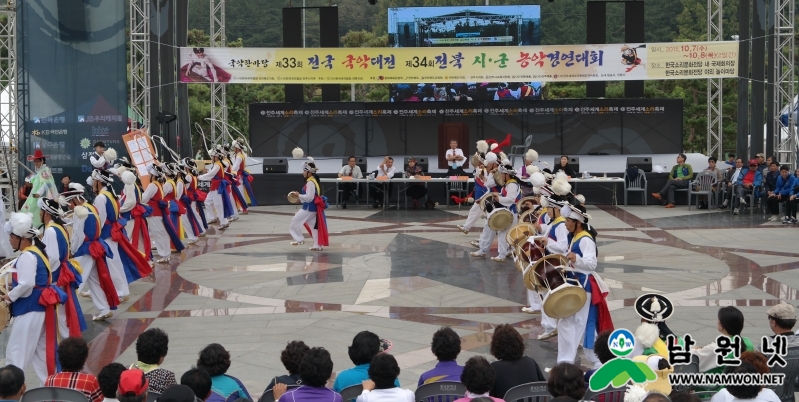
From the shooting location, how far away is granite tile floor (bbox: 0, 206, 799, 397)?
358 inches

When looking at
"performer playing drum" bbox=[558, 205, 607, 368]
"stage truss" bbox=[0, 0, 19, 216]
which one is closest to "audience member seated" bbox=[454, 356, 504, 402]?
"performer playing drum" bbox=[558, 205, 607, 368]

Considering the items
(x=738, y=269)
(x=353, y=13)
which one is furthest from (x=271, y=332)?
(x=353, y=13)

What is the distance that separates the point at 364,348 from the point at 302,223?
390 inches

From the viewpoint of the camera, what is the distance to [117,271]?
35.6 ft

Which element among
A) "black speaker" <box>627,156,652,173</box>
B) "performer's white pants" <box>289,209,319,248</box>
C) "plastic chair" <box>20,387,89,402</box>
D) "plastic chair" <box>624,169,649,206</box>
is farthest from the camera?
"black speaker" <box>627,156,652,173</box>

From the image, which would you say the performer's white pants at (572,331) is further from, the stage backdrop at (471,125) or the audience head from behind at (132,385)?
the stage backdrop at (471,125)

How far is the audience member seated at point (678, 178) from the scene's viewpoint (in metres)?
21.8

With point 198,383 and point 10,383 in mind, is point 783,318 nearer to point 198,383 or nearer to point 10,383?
point 198,383

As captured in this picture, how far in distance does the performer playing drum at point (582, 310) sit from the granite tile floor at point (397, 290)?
0.44 meters

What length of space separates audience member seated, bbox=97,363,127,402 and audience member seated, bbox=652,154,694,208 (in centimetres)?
1836

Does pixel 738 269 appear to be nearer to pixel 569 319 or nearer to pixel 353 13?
pixel 569 319

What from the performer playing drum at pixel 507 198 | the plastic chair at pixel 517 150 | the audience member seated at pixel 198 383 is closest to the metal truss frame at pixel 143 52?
the plastic chair at pixel 517 150

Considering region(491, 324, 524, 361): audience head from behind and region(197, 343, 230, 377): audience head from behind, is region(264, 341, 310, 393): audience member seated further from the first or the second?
region(491, 324, 524, 361): audience head from behind

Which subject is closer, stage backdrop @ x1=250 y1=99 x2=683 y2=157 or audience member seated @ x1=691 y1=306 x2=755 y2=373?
audience member seated @ x1=691 y1=306 x2=755 y2=373
